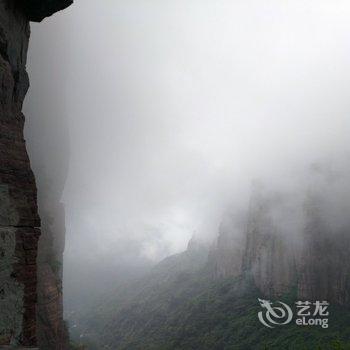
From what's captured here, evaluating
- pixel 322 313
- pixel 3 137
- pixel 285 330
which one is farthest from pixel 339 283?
pixel 3 137

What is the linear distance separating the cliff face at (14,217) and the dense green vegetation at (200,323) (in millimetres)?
53899

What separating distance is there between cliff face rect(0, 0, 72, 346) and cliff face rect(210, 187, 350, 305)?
89565mm

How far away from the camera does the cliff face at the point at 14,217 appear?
24.6ft

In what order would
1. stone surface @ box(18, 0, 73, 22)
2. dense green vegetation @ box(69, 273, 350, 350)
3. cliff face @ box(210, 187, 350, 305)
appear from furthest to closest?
cliff face @ box(210, 187, 350, 305) → dense green vegetation @ box(69, 273, 350, 350) → stone surface @ box(18, 0, 73, 22)

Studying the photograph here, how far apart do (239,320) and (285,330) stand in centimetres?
1876

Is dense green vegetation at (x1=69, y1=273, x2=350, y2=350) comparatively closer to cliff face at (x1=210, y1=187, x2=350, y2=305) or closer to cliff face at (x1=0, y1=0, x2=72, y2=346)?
cliff face at (x1=210, y1=187, x2=350, y2=305)

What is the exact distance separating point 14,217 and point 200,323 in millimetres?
92437

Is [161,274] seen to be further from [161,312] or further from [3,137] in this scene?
[3,137]

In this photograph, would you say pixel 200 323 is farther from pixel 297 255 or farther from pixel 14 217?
pixel 14 217

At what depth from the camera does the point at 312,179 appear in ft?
361

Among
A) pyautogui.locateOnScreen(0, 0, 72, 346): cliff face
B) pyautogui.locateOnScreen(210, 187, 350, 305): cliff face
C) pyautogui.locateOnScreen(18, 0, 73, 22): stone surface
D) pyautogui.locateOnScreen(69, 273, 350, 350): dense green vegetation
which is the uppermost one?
pyautogui.locateOnScreen(18, 0, 73, 22): stone surface

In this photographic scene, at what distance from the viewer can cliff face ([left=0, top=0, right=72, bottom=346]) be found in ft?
24.6

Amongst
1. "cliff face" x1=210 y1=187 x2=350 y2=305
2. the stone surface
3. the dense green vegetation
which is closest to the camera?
the stone surface

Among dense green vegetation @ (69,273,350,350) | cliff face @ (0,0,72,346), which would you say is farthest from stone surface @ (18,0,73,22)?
dense green vegetation @ (69,273,350,350)
